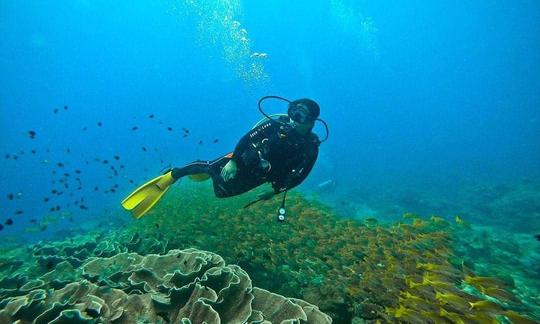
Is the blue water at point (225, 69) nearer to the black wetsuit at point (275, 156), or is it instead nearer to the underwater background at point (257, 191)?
the underwater background at point (257, 191)

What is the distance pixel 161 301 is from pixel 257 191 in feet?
35.2

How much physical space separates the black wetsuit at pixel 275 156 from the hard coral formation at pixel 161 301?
1.99 m

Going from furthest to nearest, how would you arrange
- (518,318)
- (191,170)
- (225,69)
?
(225,69), (191,170), (518,318)

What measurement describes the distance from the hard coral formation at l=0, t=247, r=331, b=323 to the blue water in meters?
70.8

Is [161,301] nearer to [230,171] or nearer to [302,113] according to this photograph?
[230,171]

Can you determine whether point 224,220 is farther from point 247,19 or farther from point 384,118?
point 384,118

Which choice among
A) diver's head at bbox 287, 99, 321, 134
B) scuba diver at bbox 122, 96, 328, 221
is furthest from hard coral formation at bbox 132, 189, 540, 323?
diver's head at bbox 287, 99, 321, 134

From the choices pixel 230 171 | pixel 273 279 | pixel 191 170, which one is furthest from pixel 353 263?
Result: pixel 191 170

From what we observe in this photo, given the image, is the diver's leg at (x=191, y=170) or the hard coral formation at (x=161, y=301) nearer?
the hard coral formation at (x=161, y=301)

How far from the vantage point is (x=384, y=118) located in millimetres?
153625

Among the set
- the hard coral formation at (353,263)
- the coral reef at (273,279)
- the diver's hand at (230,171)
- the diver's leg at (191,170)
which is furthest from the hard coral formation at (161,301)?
the diver's leg at (191,170)

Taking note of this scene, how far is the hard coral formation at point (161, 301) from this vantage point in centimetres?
378

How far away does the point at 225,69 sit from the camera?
16212cm

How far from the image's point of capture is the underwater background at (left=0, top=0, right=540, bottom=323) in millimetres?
4609
